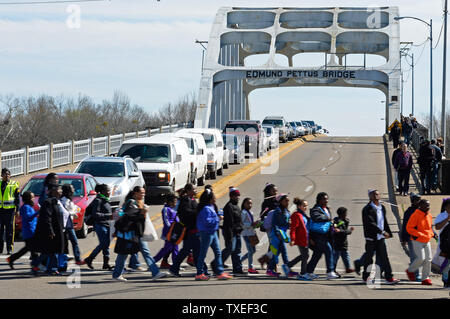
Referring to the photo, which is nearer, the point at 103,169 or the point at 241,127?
the point at 103,169

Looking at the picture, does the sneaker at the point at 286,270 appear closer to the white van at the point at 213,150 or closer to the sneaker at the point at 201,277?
the sneaker at the point at 201,277

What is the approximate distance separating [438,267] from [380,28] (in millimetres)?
69780

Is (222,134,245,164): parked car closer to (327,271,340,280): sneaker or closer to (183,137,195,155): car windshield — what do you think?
(183,137,195,155): car windshield

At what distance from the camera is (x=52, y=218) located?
14.2 m

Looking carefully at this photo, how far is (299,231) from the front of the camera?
1411 cm

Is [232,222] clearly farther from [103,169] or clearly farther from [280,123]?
[280,123]

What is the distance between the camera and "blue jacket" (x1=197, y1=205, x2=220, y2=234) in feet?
45.2

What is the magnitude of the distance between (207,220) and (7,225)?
16.6ft

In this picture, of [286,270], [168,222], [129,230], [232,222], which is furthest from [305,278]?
[129,230]

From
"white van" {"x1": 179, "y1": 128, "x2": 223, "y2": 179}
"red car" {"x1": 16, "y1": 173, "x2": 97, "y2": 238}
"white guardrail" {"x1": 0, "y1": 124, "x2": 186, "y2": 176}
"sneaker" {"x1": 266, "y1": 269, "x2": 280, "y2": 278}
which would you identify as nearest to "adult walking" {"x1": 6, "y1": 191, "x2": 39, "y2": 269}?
"red car" {"x1": 16, "y1": 173, "x2": 97, "y2": 238}

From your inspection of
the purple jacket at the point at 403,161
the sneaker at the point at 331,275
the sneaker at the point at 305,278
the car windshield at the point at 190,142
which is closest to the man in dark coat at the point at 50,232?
the sneaker at the point at 305,278
